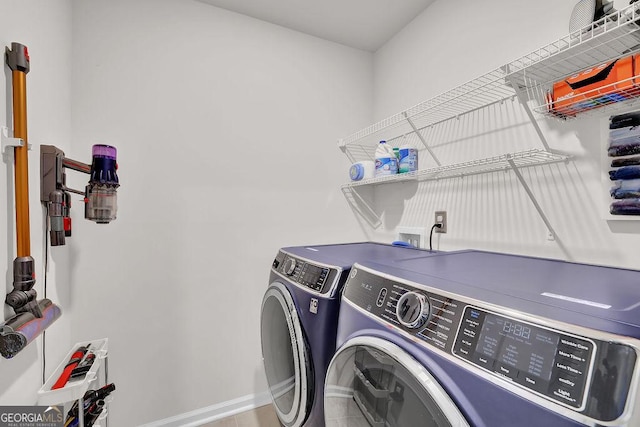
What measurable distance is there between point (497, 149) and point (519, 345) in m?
1.26

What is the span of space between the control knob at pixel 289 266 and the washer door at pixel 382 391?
566 mm

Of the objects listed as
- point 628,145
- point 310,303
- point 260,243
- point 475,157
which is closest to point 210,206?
point 260,243

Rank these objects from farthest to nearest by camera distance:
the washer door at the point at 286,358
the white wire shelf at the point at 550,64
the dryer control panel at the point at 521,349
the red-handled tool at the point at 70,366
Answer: the washer door at the point at 286,358 → the red-handled tool at the point at 70,366 → the white wire shelf at the point at 550,64 → the dryer control panel at the point at 521,349

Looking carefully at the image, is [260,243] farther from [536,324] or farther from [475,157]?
[536,324]

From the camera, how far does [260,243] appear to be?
2.08 m

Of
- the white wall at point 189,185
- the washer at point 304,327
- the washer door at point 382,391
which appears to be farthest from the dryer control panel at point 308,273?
the white wall at point 189,185

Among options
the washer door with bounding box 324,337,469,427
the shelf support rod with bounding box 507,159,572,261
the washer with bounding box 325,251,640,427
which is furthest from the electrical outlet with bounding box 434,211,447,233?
the washer door with bounding box 324,337,469,427

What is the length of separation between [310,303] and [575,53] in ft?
4.44

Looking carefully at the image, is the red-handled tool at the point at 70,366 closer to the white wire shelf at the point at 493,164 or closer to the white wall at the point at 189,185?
the white wall at the point at 189,185

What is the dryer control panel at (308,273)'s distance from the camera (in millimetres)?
1230

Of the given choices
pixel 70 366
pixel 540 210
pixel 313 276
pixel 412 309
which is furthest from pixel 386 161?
pixel 70 366

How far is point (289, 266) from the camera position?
4.97 feet

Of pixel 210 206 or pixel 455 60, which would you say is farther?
pixel 210 206

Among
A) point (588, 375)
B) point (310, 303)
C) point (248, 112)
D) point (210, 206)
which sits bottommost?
point (310, 303)
